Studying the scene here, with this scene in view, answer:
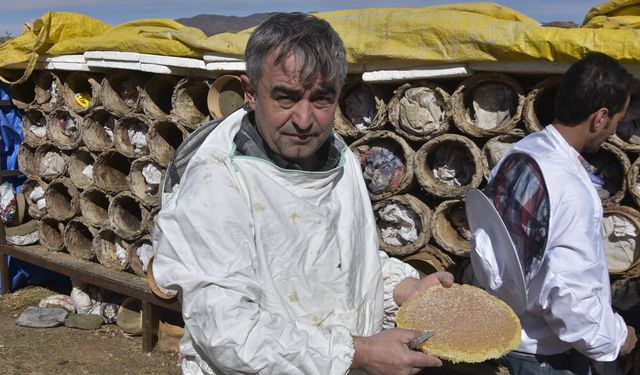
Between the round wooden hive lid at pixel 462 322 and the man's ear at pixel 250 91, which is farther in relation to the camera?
the round wooden hive lid at pixel 462 322

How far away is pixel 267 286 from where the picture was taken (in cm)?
165

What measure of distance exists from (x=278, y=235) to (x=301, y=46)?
1.55 feet

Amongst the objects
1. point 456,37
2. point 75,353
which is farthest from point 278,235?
point 75,353

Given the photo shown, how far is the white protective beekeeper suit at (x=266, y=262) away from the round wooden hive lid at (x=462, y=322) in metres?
0.14

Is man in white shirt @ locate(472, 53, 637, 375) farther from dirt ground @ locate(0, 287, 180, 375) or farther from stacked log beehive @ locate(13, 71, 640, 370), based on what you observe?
dirt ground @ locate(0, 287, 180, 375)

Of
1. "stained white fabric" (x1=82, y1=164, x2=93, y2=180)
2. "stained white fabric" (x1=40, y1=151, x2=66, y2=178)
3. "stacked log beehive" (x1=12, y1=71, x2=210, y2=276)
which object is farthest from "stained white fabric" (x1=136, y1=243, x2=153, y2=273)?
"stained white fabric" (x1=40, y1=151, x2=66, y2=178)

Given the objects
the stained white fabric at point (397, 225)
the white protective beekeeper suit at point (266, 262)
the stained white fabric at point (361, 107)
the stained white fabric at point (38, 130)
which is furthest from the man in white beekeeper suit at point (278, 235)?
the stained white fabric at point (38, 130)

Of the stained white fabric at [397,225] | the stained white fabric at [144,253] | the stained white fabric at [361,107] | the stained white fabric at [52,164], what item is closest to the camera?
the stained white fabric at [397,225]

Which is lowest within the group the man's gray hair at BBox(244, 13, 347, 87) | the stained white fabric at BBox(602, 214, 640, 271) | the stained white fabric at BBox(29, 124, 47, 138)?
the stained white fabric at BBox(29, 124, 47, 138)

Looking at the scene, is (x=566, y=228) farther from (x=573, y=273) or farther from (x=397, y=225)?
(x=397, y=225)

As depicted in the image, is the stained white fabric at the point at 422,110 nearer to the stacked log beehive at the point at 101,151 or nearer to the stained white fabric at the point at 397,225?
the stained white fabric at the point at 397,225

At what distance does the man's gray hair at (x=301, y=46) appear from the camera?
1.60 m

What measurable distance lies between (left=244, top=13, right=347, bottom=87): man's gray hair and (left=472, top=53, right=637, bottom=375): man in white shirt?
1.11 metres

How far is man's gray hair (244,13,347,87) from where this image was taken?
1599 mm
